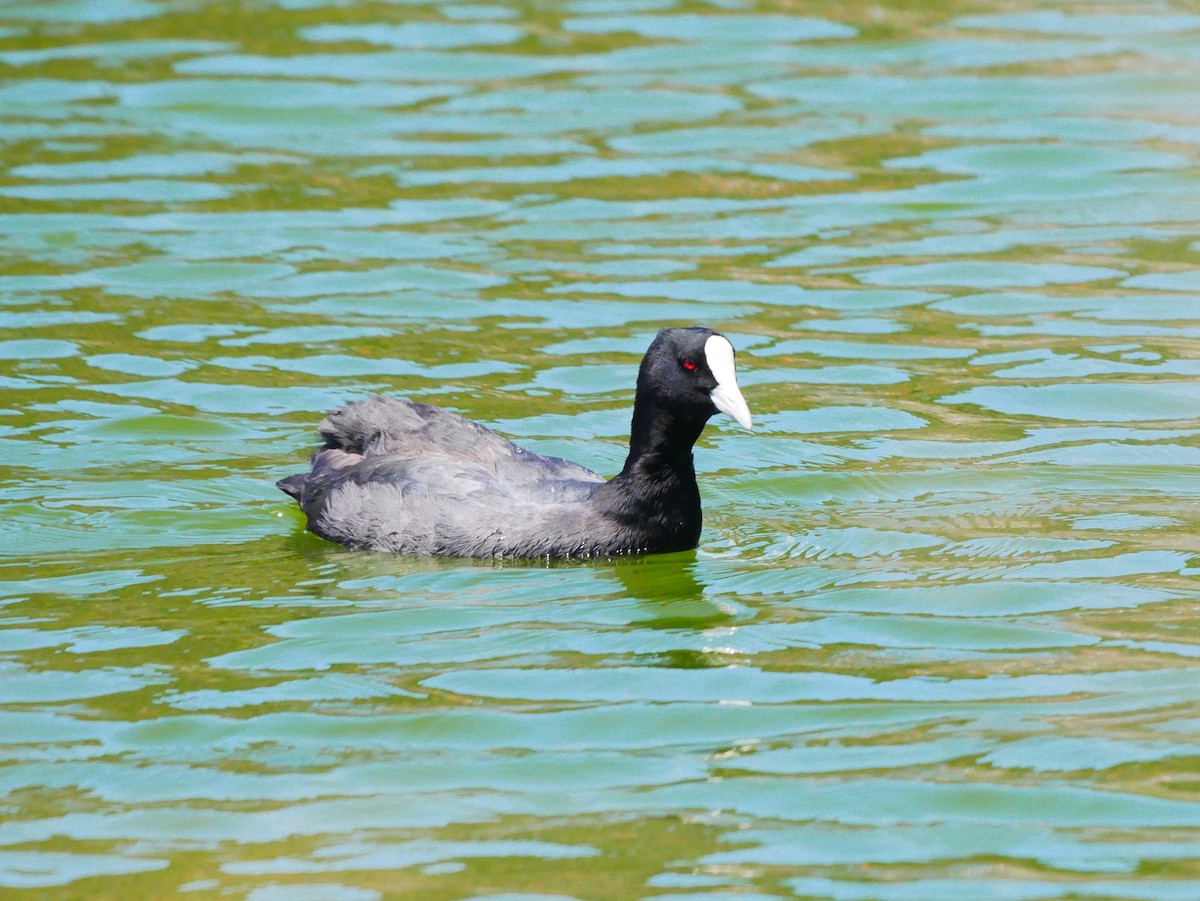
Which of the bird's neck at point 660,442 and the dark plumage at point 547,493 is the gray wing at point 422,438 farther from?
the bird's neck at point 660,442

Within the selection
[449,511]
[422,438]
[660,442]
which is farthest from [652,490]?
[422,438]

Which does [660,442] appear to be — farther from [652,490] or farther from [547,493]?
[547,493]

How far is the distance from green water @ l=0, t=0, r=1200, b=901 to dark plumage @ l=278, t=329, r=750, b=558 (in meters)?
0.12

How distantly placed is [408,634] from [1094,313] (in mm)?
4970

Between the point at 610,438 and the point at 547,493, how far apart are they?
1387 millimetres

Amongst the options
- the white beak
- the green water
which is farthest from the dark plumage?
the green water

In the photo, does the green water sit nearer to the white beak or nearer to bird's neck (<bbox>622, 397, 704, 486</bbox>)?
bird's neck (<bbox>622, 397, 704, 486</bbox>)

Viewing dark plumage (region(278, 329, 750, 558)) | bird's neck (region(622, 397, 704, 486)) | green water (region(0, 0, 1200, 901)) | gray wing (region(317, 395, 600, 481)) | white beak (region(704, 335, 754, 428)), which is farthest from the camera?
gray wing (region(317, 395, 600, 481))

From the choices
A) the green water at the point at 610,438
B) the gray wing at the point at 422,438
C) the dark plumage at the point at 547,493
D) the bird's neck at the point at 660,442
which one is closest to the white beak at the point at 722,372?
the dark plumage at the point at 547,493

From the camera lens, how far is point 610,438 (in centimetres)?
878

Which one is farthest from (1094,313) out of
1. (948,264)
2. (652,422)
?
(652,422)

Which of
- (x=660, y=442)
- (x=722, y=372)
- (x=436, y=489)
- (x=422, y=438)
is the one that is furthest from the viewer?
(x=422, y=438)

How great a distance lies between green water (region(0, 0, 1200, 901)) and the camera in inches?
203

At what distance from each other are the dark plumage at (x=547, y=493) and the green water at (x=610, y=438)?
0.12 meters
